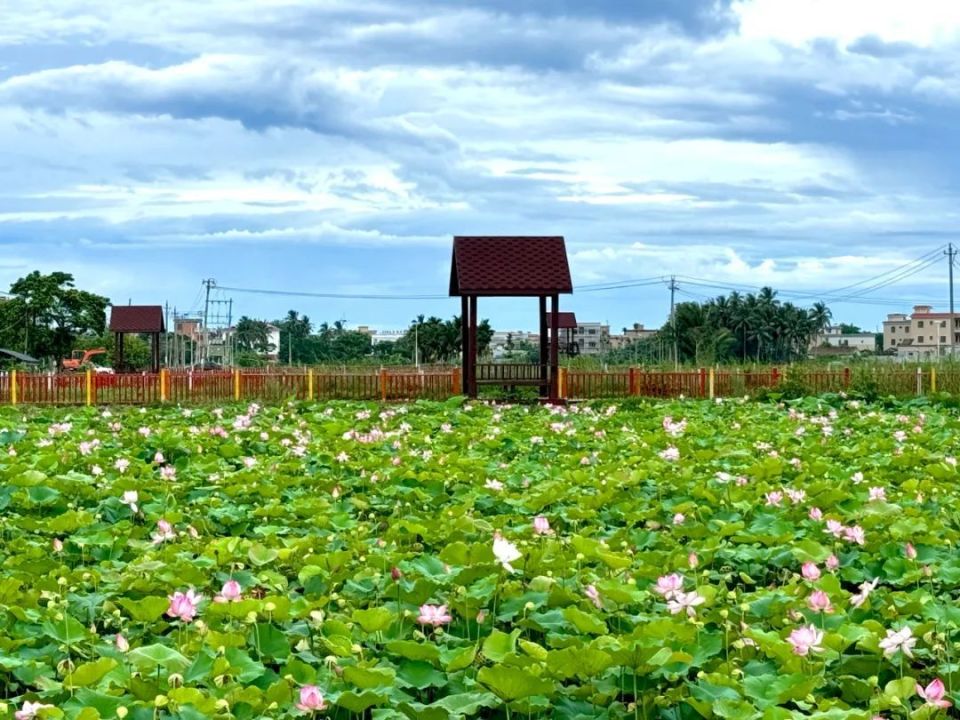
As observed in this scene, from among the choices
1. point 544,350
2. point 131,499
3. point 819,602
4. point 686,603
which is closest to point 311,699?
point 686,603

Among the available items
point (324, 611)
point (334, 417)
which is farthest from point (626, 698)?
Answer: point (334, 417)

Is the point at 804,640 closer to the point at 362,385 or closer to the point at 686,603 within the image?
the point at 686,603

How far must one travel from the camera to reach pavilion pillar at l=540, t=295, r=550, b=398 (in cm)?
2056

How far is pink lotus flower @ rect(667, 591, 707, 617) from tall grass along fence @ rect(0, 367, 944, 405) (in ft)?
64.6

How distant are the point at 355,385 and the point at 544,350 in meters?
5.19

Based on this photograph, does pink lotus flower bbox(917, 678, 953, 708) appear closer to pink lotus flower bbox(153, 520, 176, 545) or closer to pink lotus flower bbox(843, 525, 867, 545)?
pink lotus flower bbox(843, 525, 867, 545)

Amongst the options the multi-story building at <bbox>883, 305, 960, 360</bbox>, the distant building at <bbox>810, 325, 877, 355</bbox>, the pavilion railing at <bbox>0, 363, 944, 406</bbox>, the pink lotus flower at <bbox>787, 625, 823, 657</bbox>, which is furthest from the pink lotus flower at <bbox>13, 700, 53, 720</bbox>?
the distant building at <bbox>810, 325, 877, 355</bbox>

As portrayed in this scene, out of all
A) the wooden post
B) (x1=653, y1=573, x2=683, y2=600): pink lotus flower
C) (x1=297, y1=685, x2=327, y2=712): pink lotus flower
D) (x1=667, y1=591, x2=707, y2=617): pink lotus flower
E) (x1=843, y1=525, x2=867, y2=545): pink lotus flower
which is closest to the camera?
(x1=297, y1=685, x2=327, y2=712): pink lotus flower

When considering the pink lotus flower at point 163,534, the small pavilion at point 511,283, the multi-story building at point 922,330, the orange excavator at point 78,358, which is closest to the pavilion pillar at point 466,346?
the small pavilion at point 511,283

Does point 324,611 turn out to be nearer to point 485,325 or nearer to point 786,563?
point 786,563

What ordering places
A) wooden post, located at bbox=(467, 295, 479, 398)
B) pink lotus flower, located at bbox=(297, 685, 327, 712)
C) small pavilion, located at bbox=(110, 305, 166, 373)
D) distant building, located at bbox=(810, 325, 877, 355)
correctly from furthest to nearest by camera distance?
distant building, located at bbox=(810, 325, 877, 355) → small pavilion, located at bbox=(110, 305, 166, 373) → wooden post, located at bbox=(467, 295, 479, 398) → pink lotus flower, located at bbox=(297, 685, 327, 712)

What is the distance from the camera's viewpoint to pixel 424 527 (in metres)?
4.35

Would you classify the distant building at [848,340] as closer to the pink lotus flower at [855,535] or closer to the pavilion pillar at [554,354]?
the pavilion pillar at [554,354]

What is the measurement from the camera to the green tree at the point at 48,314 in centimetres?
4800
